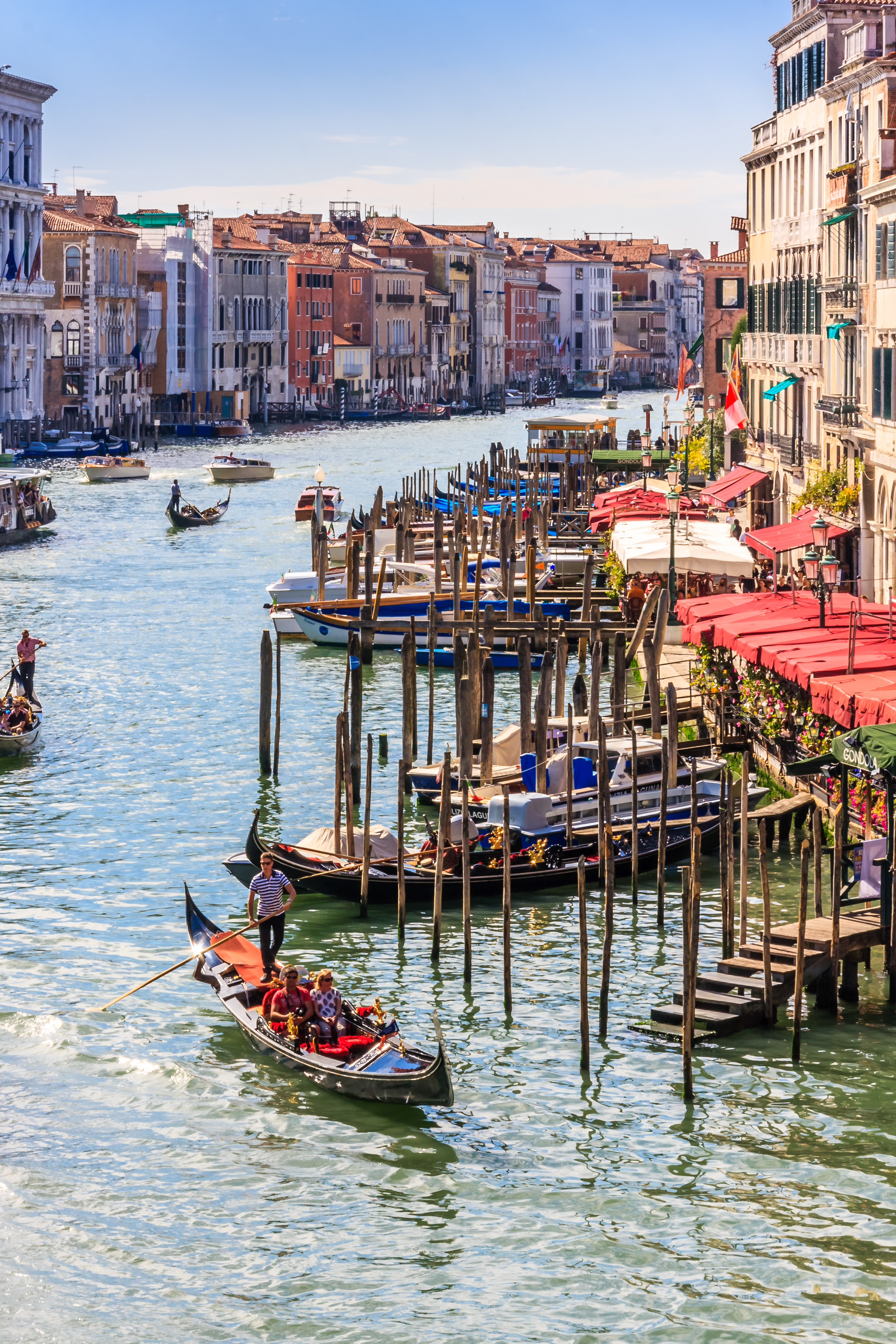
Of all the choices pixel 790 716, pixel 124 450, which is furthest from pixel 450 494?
pixel 790 716

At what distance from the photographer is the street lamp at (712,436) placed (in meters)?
42.7

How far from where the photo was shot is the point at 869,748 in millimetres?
13039

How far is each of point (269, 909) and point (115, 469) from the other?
4608cm

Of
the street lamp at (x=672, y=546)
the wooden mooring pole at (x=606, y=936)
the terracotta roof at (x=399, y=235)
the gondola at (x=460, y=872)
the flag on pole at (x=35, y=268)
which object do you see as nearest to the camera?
the wooden mooring pole at (x=606, y=936)

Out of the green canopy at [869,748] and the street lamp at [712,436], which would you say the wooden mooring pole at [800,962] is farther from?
the street lamp at [712,436]

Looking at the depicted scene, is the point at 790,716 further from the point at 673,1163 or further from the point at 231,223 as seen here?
the point at 231,223

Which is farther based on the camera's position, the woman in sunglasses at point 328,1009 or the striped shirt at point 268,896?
the striped shirt at point 268,896

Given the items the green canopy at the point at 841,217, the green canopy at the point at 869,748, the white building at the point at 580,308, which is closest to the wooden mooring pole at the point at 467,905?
the green canopy at the point at 869,748

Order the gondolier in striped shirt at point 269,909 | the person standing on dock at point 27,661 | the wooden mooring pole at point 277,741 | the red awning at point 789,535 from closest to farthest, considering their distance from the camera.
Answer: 1. the gondolier in striped shirt at point 269,909
2. the wooden mooring pole at point 277,741
3. the person standing on dock at point 27,661
4. the red awning at point 789,535

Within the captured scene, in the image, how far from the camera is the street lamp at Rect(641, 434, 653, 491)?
41.2 m

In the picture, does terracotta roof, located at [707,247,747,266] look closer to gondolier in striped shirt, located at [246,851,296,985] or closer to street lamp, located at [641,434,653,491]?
street lamp, located at [641,434,653,491]

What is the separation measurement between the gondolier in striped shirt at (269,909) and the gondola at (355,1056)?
0.71 feet

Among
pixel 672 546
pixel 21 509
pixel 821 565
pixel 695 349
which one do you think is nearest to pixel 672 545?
pixel 672 546

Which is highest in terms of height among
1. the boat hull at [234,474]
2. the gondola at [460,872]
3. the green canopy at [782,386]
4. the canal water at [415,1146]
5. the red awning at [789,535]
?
the green canopy at [782,386]
